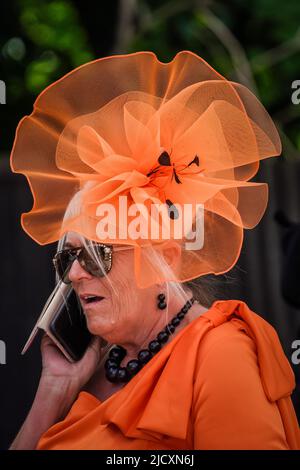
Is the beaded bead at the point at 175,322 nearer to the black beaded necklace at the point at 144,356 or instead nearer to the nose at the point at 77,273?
the black beaded necklace at the point at 144,356

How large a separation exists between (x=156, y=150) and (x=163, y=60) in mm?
3362

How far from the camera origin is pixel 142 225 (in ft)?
4.79

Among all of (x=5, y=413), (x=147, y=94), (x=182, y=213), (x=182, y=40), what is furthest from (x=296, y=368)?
(x=182, y=40)

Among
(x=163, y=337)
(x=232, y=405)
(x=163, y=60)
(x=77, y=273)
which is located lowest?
(x=232, y=405)

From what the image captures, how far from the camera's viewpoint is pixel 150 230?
1.47 meters

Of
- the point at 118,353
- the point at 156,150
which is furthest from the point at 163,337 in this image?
the point at 156,150

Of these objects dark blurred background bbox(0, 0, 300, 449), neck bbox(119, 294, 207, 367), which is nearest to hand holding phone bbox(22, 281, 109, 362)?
neck bbox(119, 294, 207, 367)

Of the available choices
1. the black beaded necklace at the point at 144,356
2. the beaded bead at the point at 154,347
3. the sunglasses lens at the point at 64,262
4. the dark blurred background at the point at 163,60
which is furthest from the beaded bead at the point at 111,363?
the dark blurred background at the point at 163,60

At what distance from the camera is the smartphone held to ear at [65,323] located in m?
1.61

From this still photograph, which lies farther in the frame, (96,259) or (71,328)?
(71,328)

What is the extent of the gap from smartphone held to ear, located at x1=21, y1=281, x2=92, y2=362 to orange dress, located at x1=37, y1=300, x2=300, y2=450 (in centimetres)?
14

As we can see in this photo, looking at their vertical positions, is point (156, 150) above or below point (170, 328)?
above

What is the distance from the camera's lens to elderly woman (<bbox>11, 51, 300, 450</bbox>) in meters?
1.44

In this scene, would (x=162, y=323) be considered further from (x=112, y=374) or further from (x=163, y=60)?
(x=163, y=60)
